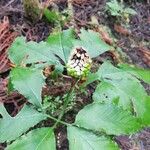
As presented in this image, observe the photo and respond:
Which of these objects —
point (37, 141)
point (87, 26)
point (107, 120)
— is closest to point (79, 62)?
point (107, 120)

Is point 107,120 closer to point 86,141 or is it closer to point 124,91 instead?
point 86,141

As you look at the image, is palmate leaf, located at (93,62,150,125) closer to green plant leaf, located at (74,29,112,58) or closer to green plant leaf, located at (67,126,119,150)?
green plant leaf, located at (74,29,112,58)

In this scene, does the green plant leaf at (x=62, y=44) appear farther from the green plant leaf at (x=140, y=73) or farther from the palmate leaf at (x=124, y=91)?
the green plant leaf at (x=140, y=73)

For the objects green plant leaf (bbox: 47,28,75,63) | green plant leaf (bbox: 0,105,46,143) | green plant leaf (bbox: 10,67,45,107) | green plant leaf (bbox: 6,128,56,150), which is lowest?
green plant leaf (bbox: 6,128,56,150)

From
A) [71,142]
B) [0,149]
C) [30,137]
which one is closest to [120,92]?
[71,142]

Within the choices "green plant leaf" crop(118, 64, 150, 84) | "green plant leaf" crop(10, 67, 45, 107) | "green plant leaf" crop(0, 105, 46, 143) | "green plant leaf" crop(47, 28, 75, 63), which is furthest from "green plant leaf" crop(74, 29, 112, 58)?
"green plant leaf" crop(0, 105, 46, 143)

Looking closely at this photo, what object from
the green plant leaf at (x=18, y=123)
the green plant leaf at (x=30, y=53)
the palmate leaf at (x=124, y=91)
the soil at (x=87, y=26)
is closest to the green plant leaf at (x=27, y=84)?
the green plant leaf at (x=18, y=123)
